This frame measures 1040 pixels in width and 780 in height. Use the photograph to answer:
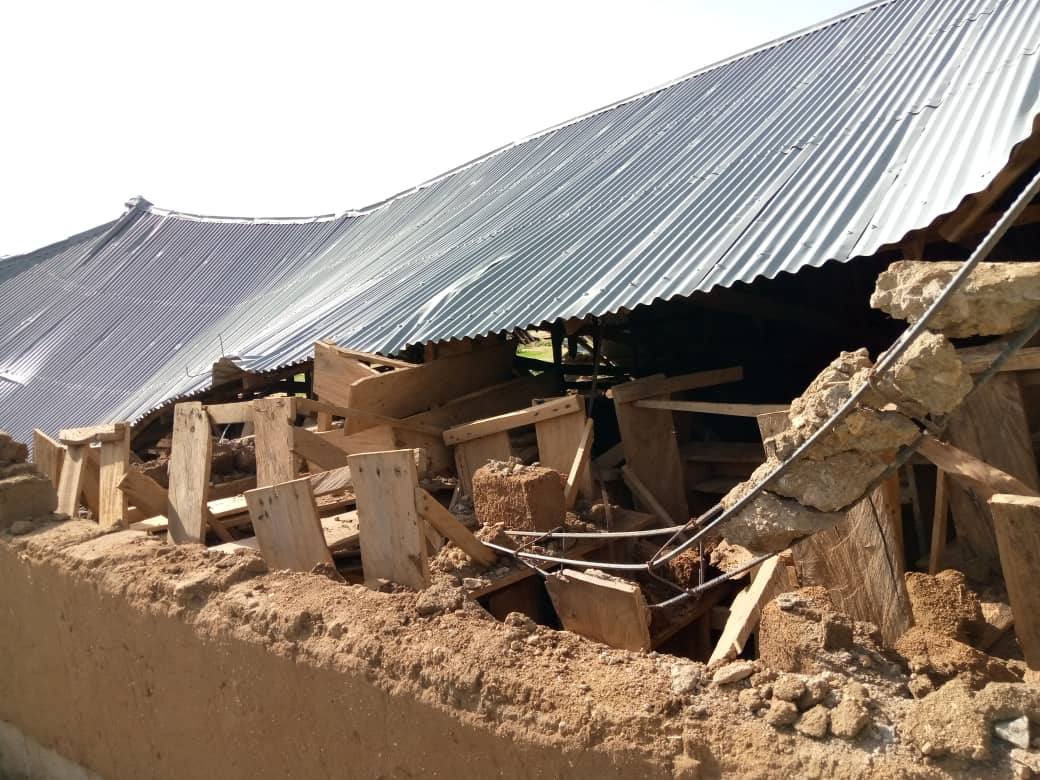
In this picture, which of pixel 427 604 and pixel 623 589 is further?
pixel 623 589

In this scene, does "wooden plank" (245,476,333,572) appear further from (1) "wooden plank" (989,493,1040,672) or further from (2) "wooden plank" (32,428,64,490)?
(1) "wooden plank" (989,493,1040,672)

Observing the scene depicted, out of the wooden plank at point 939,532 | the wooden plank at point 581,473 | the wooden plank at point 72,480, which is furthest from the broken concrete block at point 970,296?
the wooden plank at point 72,480

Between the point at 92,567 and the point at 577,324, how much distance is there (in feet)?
14.3

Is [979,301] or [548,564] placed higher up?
[979,301]

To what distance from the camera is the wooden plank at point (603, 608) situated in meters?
4.03

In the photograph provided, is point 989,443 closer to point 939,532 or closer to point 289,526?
point 939,532

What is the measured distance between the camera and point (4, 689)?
561cm

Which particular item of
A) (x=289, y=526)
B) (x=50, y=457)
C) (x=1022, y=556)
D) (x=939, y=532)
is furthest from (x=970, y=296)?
(x=50, y=457)

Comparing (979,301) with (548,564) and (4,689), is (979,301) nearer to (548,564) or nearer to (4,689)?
(548,564)

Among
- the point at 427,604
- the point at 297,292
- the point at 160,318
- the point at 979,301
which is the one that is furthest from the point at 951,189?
the point at 160,318

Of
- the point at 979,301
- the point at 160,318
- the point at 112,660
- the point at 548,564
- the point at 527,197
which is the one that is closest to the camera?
the point at 979,301

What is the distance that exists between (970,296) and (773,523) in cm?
89

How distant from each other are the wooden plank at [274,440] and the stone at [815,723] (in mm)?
4083

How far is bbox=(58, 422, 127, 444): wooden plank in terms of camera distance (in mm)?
6035
